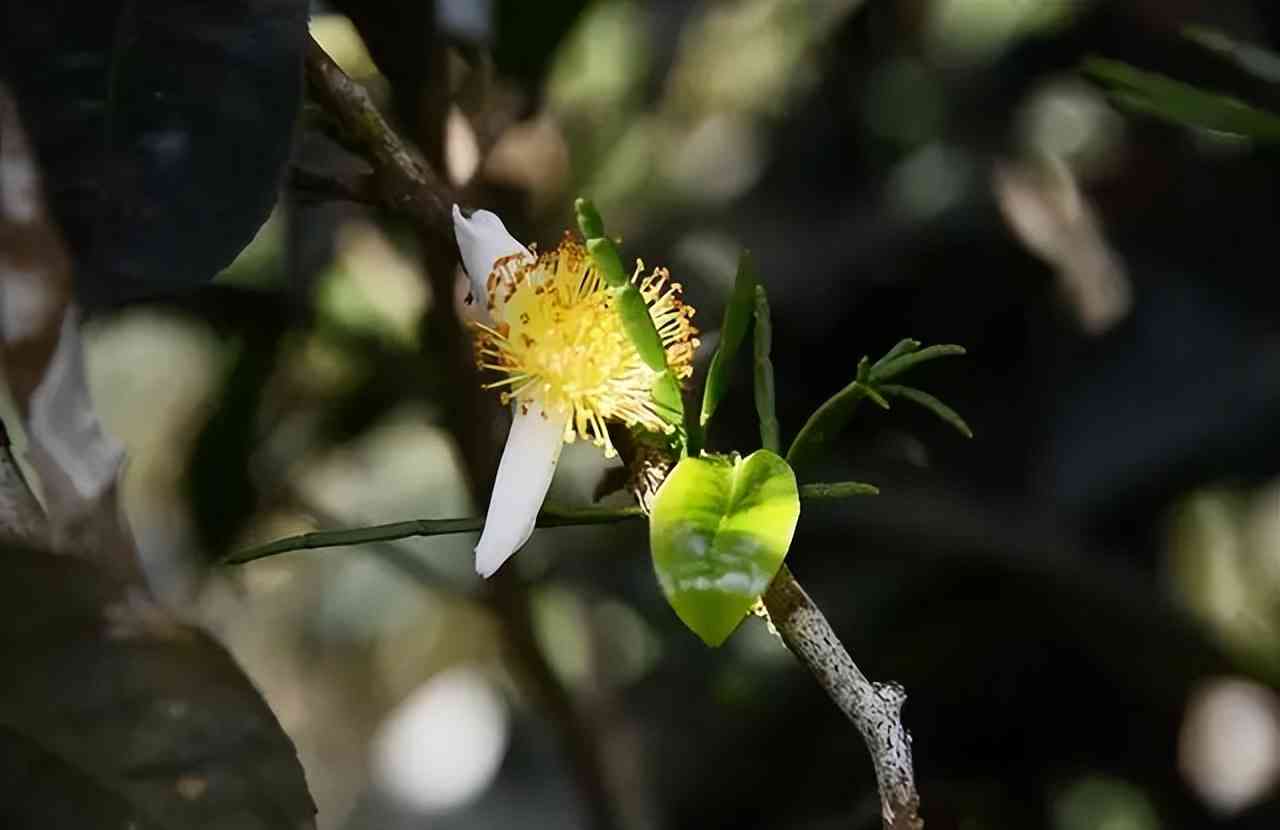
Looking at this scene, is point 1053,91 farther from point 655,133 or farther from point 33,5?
point 33,5

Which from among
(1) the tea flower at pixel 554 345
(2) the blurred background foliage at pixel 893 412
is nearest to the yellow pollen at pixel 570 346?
(1) the tea flower at pixel 554 345

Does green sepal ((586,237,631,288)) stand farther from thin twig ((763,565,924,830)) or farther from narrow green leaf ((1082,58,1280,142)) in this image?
narrow green leaf ((1082,58,1280,142))

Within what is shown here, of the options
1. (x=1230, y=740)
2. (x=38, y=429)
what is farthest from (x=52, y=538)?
(x=1230, y=740)

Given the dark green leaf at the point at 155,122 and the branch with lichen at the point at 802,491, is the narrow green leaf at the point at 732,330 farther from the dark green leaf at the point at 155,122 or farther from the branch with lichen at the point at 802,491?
the dark green leaf at the point at 155,122

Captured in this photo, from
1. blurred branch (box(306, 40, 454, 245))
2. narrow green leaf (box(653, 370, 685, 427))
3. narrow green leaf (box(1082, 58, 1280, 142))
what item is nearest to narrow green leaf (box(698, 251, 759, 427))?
narrow green leaf (box(653, 370, 685, 427))

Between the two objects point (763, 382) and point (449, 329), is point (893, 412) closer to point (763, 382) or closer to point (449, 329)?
point (449, 329)

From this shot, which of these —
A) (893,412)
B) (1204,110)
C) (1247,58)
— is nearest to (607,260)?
(1204,110)

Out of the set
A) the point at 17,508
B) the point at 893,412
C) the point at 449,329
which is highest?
the point at 17,508
